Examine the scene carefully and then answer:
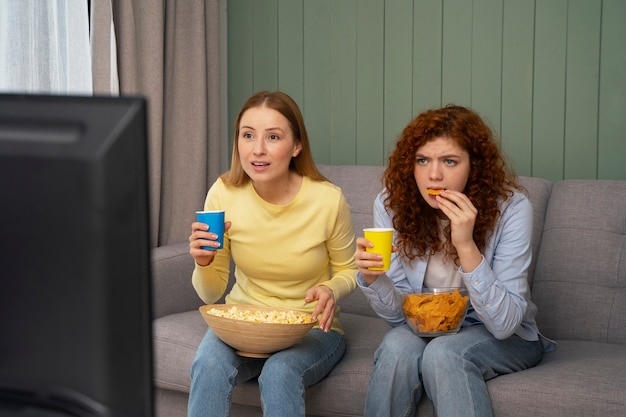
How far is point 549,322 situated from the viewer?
2695 millimetres

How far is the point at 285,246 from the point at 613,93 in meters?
1.40

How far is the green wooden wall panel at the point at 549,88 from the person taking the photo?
10.2 ft

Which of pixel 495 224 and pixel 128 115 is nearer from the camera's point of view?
pixel 128 115


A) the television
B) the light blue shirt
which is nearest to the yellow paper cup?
the light blue shirt

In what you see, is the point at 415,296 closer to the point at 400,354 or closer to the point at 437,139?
the point at 400,354

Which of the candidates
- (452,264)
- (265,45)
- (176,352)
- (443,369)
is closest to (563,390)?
(443,369)

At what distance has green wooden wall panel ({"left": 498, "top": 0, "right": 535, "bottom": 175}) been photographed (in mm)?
3168

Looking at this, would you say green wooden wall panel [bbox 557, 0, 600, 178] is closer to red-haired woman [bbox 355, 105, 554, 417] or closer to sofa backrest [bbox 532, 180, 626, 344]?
sofa backrest [bbox 532, 180, 626, 344]

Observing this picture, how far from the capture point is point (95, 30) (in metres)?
3.23

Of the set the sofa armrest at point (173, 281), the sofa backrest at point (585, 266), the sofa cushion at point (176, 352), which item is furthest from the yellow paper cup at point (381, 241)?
the sofa armrest at point (173, 281)

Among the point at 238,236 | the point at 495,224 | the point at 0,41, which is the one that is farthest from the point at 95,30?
the point at 495,224

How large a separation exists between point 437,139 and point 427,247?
12.2 inches

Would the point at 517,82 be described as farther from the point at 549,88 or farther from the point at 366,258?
the point at 366,258

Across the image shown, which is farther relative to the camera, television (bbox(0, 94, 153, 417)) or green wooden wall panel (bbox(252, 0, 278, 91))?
green wooden wall panel (bbox(252, 0, 278, 91))
